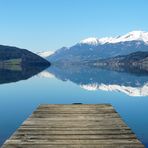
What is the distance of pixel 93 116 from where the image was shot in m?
26.2

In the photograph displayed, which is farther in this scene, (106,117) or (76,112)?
(76,112)

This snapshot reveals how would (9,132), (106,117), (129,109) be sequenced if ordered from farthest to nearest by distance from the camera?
(129,109)
(9,132)
(106,117)

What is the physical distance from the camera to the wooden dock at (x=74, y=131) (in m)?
18.0

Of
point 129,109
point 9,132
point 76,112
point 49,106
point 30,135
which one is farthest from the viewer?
point 129,109

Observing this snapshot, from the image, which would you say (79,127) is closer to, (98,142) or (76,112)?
(98,142)

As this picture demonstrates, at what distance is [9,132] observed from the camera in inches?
1503

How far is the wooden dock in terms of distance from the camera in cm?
1800

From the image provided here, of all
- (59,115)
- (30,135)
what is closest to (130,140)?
(30,135)

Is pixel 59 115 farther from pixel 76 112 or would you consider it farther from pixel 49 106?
pixel 49 106

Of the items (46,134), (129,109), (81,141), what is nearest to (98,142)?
(81,141)

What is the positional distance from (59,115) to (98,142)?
853 centimetres

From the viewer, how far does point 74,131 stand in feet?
68.1

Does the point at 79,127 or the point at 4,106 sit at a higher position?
the point at 79,127

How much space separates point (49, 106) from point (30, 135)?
11.7 m
